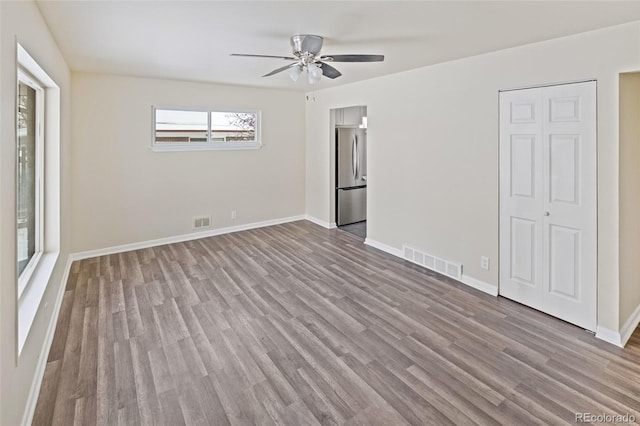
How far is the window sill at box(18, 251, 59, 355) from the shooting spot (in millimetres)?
2161

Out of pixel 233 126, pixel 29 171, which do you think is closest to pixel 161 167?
pixel 233 126

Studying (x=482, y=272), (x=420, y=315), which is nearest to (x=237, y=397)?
(x=420, y=315)

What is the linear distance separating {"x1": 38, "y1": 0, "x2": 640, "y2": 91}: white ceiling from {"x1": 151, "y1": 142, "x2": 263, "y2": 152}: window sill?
157 centimetres

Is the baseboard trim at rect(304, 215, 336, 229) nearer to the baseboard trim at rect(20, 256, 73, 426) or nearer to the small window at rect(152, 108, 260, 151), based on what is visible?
the small window at rect(152, 108, 260, 151)

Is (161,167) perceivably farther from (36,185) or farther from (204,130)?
(36,185)

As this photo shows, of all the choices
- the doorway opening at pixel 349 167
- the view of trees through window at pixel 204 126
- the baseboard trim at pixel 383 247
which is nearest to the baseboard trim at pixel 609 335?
the baseboard trim at pixel 383 247

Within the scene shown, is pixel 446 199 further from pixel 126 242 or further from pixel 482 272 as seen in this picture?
pixel 126 242

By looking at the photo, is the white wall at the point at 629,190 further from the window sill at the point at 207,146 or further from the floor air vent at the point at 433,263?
the window sill at the point at 207,146

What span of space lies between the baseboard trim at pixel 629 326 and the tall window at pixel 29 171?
4713mm

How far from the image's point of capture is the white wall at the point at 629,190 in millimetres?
2834

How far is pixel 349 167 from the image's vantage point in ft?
22.5

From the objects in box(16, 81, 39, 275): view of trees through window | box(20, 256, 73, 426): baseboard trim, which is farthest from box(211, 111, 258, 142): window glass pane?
box(20, 256, 73, 426): baseboard trim

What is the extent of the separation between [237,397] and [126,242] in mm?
3967

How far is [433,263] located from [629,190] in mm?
2080
